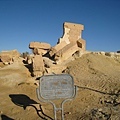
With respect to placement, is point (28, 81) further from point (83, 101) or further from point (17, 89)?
point (83, 101)

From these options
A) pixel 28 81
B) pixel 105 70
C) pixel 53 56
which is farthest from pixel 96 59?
pixel 28 81

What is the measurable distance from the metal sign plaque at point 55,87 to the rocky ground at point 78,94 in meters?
1.18

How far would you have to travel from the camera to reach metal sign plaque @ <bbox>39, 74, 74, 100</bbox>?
4.33m

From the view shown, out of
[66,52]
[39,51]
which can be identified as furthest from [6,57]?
[66,52]

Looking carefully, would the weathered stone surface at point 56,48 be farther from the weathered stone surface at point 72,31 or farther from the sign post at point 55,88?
the sign post at point 55,88

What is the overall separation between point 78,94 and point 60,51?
6036mm

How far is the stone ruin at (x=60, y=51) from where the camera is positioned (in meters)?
11.3

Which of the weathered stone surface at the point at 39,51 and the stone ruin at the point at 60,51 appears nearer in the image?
the stone ruin at the point at 60,51

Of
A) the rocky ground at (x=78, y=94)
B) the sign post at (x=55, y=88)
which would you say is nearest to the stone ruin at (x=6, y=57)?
the rocky ground at (x=78, y=94)

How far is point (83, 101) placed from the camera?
686 cm

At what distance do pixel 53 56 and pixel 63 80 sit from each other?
9543mm

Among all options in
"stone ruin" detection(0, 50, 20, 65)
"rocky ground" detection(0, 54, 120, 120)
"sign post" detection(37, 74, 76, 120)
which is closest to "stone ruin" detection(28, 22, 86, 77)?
"rocky ground" detection(0, 54, 120, 120)

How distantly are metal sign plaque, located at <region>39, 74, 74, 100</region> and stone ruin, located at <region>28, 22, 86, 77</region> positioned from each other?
6.59 m

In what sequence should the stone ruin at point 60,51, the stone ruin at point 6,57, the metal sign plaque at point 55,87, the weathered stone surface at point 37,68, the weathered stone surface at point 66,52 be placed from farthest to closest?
the stone ruin at point 6,57
the weathered stone surface at point 66,52
the stone ruin at point 60,51
the weathered stone surface at point 37,68
the metal sign plaque at point 55,87
